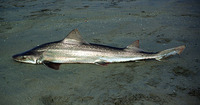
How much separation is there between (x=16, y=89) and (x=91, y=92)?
5.10 ft

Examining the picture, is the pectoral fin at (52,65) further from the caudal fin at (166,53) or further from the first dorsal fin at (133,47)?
the caudal fin at (166,53)

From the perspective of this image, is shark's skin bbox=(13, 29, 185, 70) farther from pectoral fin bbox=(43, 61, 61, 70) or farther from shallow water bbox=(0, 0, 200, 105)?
shallow water bbox=(0, 0, 200, 105)

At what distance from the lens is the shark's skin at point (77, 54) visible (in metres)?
4.22

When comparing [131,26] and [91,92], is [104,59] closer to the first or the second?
[91,92]

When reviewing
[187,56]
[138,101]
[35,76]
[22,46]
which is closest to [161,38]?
[187,56]

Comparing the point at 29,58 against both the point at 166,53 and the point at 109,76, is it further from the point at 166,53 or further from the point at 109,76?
the point at 166,53

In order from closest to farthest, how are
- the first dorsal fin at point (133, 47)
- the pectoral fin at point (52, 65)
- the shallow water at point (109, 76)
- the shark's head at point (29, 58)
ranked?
the shallow water at point (109, 76), the pectoral fin at point (52, 65), the shark's head at point (29, 58), the first dorsal fin at point (133, 47)

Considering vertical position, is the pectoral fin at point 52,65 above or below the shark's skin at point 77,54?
below

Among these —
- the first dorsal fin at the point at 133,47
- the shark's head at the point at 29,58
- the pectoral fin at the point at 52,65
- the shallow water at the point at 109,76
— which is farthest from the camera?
the first dorsal fin at the point at 133,47

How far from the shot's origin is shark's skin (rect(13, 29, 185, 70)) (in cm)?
422

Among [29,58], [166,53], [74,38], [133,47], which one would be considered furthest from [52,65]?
[166,53]

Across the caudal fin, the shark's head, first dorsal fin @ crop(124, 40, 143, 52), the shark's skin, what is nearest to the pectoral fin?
the shark's skin

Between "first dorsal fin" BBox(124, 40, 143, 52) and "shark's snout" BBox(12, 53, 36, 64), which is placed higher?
"first dorsal fin" BBox(124, 40, 143, 52)

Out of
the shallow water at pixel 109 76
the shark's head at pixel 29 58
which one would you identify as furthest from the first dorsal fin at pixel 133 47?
the shark's head at pixel 29 58
